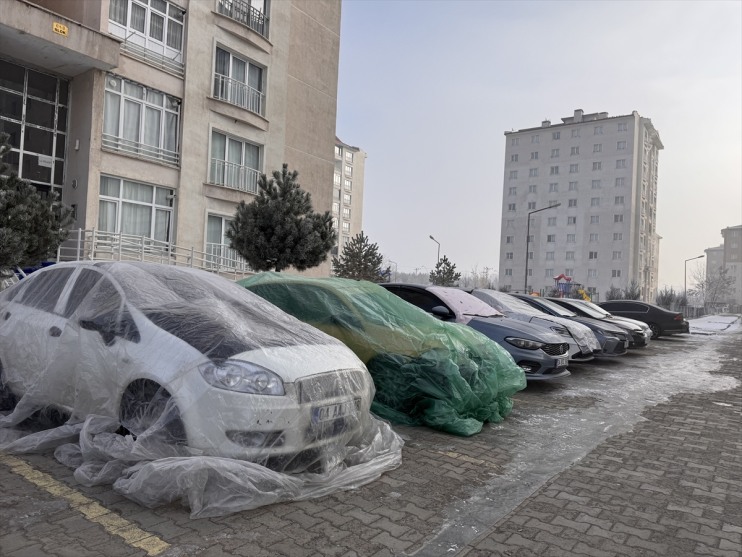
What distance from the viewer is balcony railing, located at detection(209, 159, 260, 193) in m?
19.7

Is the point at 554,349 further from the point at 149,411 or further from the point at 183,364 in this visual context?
the point at 149,411

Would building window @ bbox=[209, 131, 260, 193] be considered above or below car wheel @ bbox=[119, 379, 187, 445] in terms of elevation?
above

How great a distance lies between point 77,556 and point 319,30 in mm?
25087

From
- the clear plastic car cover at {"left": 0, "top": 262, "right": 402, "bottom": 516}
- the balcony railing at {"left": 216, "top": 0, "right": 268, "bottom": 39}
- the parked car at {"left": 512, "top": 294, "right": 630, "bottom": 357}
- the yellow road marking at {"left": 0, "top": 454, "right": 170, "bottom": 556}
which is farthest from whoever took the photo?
the balcony railing at {"left": 216, "top": 0, "right": 268, "bottom": 39}

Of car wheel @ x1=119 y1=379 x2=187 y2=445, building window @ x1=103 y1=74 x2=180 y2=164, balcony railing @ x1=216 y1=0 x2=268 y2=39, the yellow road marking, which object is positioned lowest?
the yellow road marking

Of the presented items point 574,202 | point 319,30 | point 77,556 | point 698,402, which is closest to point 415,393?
point 77,556

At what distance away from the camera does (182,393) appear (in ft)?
12.3

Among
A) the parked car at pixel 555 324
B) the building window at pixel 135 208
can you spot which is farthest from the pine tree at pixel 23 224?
the parked car at pixel 555 324

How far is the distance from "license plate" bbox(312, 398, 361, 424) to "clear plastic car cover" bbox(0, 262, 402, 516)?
0.04 feet

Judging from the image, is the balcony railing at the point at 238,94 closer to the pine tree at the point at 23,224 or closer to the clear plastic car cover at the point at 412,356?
the pine tree at the point at 23,224

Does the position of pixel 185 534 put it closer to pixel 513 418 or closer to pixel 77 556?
pixel 77 556

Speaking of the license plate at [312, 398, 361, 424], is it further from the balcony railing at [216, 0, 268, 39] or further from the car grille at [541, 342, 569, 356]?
the balcony railing at [216, 0, 268, 39]

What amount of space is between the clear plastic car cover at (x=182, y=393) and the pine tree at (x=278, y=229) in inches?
388

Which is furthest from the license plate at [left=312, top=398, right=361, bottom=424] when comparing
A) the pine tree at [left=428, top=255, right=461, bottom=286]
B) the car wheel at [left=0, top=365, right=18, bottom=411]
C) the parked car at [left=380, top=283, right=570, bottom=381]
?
the pine tree at [left=428, top=255, right=461, bottom=286]
